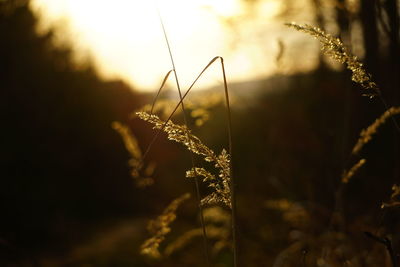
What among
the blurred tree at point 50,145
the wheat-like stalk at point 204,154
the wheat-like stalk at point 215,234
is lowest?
the wheat-like stalk at point 204,154

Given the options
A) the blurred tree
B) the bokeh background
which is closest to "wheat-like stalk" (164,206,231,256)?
the bokeh background

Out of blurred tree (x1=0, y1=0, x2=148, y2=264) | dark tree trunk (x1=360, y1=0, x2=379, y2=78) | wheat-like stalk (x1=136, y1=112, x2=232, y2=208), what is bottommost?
wheat-like stalk (x1=136, y1=112, x2=232, y2=208)

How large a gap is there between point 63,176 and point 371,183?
5054mm

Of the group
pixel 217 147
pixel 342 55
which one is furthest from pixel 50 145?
pixel 342 55

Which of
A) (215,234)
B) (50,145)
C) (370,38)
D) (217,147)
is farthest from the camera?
(217,147)

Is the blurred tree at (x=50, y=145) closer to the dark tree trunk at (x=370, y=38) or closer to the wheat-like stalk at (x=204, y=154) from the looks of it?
the dark tree trunk at (x=370, y=38)

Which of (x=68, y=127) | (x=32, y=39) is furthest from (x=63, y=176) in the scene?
(x=32, y=39)

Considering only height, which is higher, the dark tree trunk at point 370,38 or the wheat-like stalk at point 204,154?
the dark tree trunk at point 370,38

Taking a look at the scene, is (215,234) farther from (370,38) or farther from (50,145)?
(50,145)

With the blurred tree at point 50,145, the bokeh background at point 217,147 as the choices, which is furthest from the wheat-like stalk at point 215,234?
the blurred tree at point 50,145

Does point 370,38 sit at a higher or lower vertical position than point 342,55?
higher

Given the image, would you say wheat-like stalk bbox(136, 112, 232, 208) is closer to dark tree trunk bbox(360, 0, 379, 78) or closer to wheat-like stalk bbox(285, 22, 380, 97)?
wheat-like stalk bbox(285, 22, 380, 97)

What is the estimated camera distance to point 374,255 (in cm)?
200

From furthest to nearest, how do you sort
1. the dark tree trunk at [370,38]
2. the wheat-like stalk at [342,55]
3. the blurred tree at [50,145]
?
1. the blurred tree at [50,145]
2. the dark tree trunk at [370,38]
3. the wheat-like stalk at [342,55]
